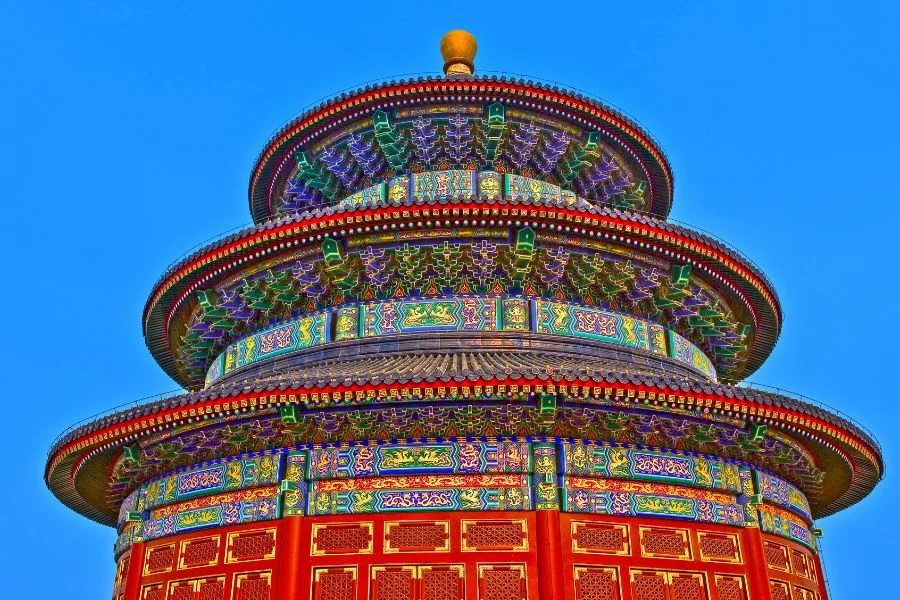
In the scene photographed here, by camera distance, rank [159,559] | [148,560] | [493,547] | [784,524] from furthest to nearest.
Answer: [784,524] → [148,560] → [159,559] → [493,547]

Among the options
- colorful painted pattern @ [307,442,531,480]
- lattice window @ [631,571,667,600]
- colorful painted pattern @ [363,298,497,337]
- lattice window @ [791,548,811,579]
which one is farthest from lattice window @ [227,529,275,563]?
lattice window @ [791,548,811,579]

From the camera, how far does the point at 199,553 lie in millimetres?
13062

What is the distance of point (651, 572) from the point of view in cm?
1227

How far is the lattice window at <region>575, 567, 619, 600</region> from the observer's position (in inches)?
467

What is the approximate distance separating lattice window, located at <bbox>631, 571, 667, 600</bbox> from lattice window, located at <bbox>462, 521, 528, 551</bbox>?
175 cm

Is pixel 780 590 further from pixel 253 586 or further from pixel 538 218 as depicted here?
pixel 253 586

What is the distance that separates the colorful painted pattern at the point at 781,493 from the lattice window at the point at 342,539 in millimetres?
6403

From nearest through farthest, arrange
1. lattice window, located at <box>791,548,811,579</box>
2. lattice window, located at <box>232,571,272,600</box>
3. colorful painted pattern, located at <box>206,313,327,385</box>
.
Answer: lattice window, located at <box>232,571,272,600</box> < lattice window, located at <box>791,548,811,579</box> < colorful painted pattern, located at <box>206,313,327,385</box>

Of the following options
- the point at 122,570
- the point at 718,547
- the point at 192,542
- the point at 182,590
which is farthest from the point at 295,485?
the point at 718,547

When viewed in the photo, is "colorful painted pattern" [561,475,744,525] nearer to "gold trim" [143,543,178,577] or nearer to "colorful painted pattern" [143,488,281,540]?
"colorful painted pattern" [143,488,281,540]

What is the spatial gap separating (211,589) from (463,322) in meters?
5.91

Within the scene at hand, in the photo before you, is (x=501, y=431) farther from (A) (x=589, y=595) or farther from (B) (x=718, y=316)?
(B) (x=718, y=316)

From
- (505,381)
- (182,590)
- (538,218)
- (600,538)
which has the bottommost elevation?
(182,590)

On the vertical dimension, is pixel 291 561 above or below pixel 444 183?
below
